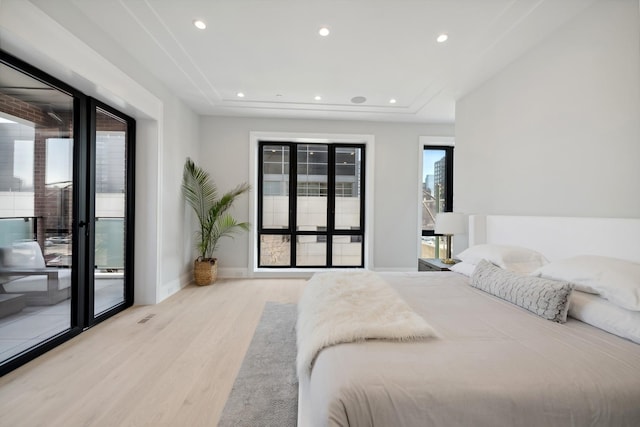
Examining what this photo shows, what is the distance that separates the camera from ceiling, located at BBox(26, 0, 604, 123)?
194cm

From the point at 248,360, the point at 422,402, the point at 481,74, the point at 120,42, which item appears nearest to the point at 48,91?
the point at 120,42

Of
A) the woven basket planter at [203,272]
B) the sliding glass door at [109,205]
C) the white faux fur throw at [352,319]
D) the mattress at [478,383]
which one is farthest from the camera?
the woven basket planter at [203,272]

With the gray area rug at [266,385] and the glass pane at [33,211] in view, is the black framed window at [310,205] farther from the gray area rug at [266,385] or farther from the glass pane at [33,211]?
the glass pane at [33,211]

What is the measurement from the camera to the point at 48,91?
2027 millimetres

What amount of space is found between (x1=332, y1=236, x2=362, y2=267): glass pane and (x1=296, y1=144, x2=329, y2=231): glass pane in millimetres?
415

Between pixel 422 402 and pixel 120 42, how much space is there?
3.41 m

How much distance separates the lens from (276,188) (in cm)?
456

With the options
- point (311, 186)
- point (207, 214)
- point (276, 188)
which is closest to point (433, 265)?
point (311, 186)

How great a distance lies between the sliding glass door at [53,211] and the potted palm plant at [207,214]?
104 centimetres

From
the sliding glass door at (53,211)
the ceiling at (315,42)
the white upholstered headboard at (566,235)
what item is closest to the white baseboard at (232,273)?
the sliding glass door at (53,211)

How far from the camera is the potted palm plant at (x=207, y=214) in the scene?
3787 mm

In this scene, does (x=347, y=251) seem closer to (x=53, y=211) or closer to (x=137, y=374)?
(x=137, y=374)

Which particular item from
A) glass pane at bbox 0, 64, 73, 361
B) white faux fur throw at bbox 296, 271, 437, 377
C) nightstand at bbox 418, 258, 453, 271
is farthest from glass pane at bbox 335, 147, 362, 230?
glass pane at bbox 0, 64, 73, 361

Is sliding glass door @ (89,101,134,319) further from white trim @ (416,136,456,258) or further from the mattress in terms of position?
white trim @ (416,136,456,258)
